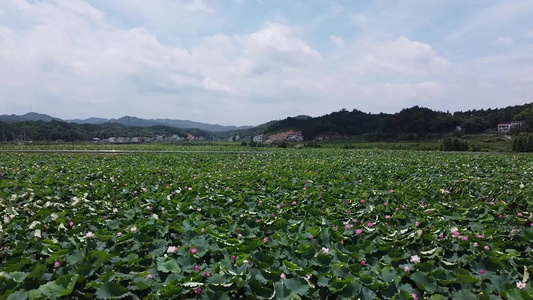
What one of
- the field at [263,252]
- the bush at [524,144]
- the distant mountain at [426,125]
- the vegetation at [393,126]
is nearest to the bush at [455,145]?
the bush at [524,144]

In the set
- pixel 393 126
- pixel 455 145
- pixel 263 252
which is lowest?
pixel 455 145

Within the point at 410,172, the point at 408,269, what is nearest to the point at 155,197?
the point at 408,269

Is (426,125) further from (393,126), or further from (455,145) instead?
(455,145)

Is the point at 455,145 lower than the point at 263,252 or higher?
lower

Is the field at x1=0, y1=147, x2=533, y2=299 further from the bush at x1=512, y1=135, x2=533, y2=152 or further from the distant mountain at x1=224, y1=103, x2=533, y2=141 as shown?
the distant mountain at x1=224, y1=103, x2=533, y2=141

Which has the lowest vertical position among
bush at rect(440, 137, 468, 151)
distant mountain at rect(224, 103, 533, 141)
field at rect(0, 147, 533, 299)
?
bush at rect(440, 137, 468, 151)

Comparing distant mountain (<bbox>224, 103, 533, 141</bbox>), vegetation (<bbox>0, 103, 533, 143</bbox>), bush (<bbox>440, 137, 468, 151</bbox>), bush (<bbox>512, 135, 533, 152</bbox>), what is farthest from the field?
distant mountain (<bbox>224, 103, 533, 141</bbox>)

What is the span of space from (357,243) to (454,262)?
3.66ft

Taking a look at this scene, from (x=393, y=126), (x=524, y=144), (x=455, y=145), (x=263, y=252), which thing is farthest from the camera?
(x=393, y=126)

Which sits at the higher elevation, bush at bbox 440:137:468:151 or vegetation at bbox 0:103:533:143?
vegetation at bbox 0:103:533:143

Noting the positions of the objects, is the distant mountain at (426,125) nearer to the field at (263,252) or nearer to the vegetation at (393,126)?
the vegetation at (393,126)

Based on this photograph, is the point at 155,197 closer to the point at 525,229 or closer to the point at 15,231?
the point at 15,231

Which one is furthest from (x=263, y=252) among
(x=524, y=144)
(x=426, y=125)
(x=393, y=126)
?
(x=426, y=125)

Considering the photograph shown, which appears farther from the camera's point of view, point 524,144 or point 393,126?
point 393,126
